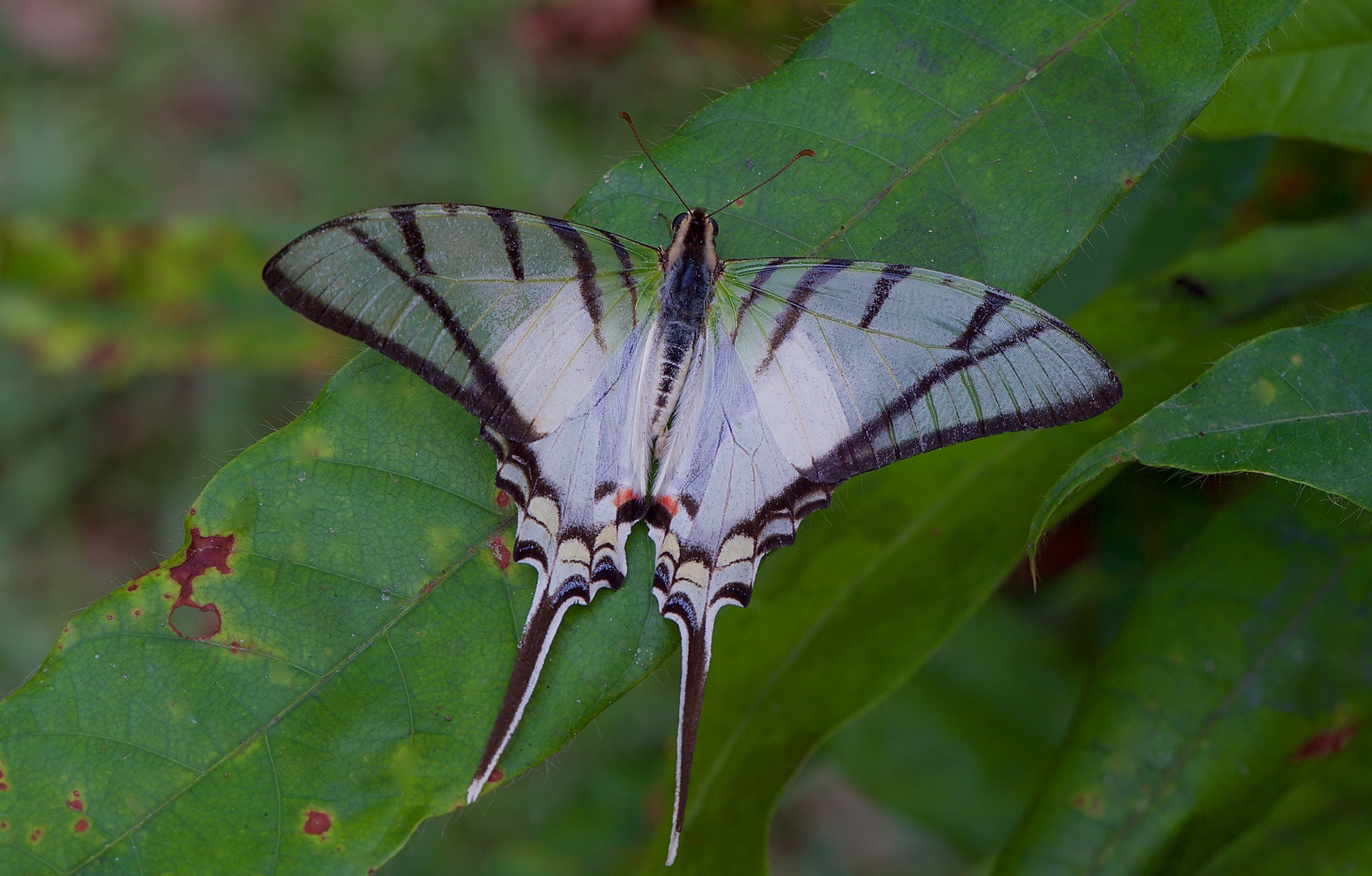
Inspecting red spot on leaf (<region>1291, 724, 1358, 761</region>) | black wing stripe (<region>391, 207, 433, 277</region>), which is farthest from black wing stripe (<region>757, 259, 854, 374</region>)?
red spot on leaf (<region>1291, 724, 1358, 761</region>)

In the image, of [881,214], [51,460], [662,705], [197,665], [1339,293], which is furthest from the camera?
[51,460]

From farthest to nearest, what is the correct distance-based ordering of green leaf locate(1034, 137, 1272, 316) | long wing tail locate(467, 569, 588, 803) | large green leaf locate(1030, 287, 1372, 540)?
green leaf locate(1034, 137, 1272, 316), long wing tail locate(467, 569, 588, 803), large green leaf locate(1030, 287, 1372, 540)

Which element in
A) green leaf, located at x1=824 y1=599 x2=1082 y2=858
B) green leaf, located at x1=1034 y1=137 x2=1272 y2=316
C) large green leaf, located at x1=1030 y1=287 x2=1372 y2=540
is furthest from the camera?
green leaf, located at x1=824 y1=599 x2=1082 y2=858

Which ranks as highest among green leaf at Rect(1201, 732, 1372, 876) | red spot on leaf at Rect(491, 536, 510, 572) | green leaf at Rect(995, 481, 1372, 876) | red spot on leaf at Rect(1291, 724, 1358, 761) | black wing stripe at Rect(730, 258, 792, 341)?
black wing stripe at Rect(730, 258, 792, 341)

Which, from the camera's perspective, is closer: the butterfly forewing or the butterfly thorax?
the butterfly forewing

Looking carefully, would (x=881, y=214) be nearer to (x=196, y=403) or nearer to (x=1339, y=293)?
(x=1339, y=293)

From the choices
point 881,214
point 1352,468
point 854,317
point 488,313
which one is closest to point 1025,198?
point 881,214

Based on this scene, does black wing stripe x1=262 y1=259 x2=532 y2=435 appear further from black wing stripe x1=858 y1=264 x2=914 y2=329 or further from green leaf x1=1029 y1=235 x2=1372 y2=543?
green leaf x1=1029 y1=235 x2=1372 y2=543
